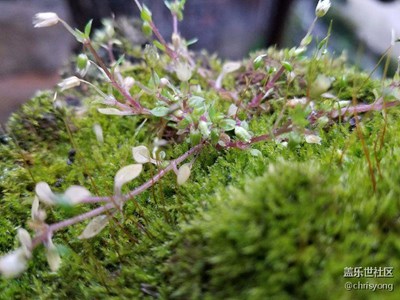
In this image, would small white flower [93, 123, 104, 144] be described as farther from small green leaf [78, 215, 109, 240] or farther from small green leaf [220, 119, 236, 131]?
small green leaf [220, 119, 236, 131]

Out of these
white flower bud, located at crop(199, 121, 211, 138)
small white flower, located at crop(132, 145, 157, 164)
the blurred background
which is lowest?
small white flower, located at crop(132, 145, 157, 164)

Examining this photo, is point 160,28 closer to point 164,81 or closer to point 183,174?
point 164,81

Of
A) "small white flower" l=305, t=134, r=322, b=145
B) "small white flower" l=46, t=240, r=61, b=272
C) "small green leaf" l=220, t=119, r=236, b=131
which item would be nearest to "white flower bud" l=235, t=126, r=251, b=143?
"small green leaf" l=220, t=119, r=236, b=131

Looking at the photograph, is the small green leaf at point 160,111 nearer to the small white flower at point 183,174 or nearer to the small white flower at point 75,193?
the small white flower at point 183,174

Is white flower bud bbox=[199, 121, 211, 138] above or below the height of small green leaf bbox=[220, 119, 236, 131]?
below

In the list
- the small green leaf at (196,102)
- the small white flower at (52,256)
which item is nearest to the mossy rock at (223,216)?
the small white flower at (52,256)
